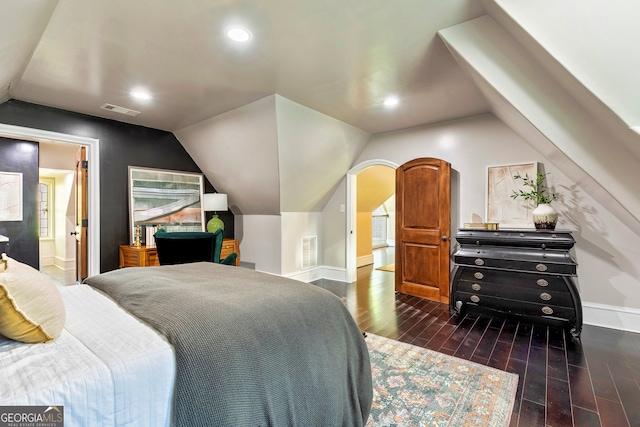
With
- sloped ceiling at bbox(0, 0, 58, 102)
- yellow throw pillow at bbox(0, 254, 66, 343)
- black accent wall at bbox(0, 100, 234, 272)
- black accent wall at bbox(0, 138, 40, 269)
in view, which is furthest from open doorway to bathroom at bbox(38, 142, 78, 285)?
yellow throw pillow at bbox(0, 254, 66, 343)

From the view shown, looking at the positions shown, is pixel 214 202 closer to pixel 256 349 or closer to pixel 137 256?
pixel 137 256

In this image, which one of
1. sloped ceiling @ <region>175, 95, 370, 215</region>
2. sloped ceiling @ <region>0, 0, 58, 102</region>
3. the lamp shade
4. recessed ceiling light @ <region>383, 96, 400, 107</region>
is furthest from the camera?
the lamp shade

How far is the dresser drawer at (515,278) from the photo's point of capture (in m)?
2.86

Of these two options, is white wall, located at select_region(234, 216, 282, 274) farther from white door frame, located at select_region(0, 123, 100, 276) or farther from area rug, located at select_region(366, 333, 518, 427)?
area rug, located at select_region(366, 333, 518, 427)

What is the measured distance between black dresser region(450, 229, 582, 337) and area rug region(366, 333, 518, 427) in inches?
42.4

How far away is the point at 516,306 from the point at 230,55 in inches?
138

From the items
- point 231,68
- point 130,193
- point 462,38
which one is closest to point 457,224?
point 462,38

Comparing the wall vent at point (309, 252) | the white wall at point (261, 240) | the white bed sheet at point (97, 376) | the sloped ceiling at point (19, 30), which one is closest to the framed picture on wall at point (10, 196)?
the sloped ceiling at point (19, 30)

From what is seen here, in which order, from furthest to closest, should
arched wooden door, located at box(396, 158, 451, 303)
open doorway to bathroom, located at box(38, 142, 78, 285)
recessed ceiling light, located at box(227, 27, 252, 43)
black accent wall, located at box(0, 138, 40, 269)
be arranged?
1. open doorway to bathroom, located at box(38, 142, 78, 285)
2. black accent wall, located at box(0, 138, 40, 269)
3. arched wooden door, located at box(396, 158, 451, 303)
4. recessed ceiling light, located at box(227, 27, 252, 43)

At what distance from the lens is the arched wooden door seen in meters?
3.95

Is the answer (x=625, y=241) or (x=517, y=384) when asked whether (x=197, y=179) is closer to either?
(x=517, y=384)

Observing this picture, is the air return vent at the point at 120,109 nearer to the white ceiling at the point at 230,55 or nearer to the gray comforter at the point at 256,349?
the white ceiling at the point at 230,55

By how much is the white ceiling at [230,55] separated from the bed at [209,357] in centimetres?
161

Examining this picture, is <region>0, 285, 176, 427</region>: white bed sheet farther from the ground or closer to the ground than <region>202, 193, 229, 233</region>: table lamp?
closer to the ground
